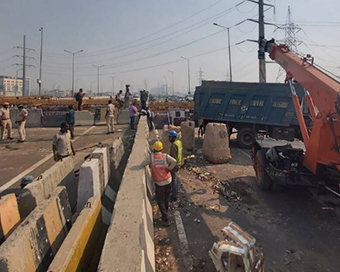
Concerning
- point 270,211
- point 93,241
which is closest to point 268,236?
point 270,211

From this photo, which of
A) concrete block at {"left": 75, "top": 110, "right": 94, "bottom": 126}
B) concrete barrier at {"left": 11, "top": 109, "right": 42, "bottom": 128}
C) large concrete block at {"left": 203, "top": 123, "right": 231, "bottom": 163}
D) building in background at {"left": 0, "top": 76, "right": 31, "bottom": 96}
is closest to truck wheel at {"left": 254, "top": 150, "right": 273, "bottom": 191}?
large concrete block at {"left": 203, "top": 123, "right": 231, "bottom": 163}

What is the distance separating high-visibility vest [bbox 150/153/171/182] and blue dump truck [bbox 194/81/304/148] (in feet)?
26.5

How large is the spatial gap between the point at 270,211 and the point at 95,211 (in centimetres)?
377

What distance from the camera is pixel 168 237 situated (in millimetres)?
4605

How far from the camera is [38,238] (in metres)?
2.92

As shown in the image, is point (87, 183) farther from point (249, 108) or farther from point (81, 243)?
point (249, 108)

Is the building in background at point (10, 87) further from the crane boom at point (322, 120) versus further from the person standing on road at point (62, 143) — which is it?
the crane boom at point (322, 120)

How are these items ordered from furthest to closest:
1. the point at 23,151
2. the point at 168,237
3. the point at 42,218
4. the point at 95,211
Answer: the point at 23,151, the point at 168,237, the point at 95,211, the point at 42,218

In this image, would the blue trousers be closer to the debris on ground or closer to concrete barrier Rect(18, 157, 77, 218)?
concrete barrier Rect(18, 157, 77, 218)

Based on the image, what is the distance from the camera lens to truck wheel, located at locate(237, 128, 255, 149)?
12180 mm

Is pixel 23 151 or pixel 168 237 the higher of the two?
pixel 23 151

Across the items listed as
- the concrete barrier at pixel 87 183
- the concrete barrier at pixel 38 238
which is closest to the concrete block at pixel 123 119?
the concrete barrier at pixel 87 183

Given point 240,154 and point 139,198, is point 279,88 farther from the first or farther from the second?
point 139,198

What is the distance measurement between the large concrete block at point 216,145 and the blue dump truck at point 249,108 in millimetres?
3379
